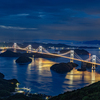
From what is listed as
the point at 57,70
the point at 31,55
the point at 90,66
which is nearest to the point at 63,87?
the point at 57,70

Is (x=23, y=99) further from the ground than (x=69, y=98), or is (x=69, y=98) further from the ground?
(x=69, y=98)

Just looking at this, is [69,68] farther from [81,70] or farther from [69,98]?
[69,98]

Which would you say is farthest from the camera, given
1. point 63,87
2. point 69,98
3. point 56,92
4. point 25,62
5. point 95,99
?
point 25,62

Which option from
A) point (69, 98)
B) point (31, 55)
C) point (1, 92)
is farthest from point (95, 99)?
point (31, 55)

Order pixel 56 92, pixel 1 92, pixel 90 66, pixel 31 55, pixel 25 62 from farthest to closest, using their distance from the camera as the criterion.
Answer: pixel 31 55, pixel 25 62, pixel 90 66, pixel 56 92, pixel 1 92

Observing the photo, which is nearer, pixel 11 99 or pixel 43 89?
pixel 11 99

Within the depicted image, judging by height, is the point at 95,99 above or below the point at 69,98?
above

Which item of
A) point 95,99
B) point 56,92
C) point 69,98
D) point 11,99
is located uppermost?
point 95,99

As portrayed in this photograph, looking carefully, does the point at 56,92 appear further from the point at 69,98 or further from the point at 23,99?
the point at 69,98

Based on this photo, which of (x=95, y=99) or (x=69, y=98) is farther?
(x=69, y=98)
